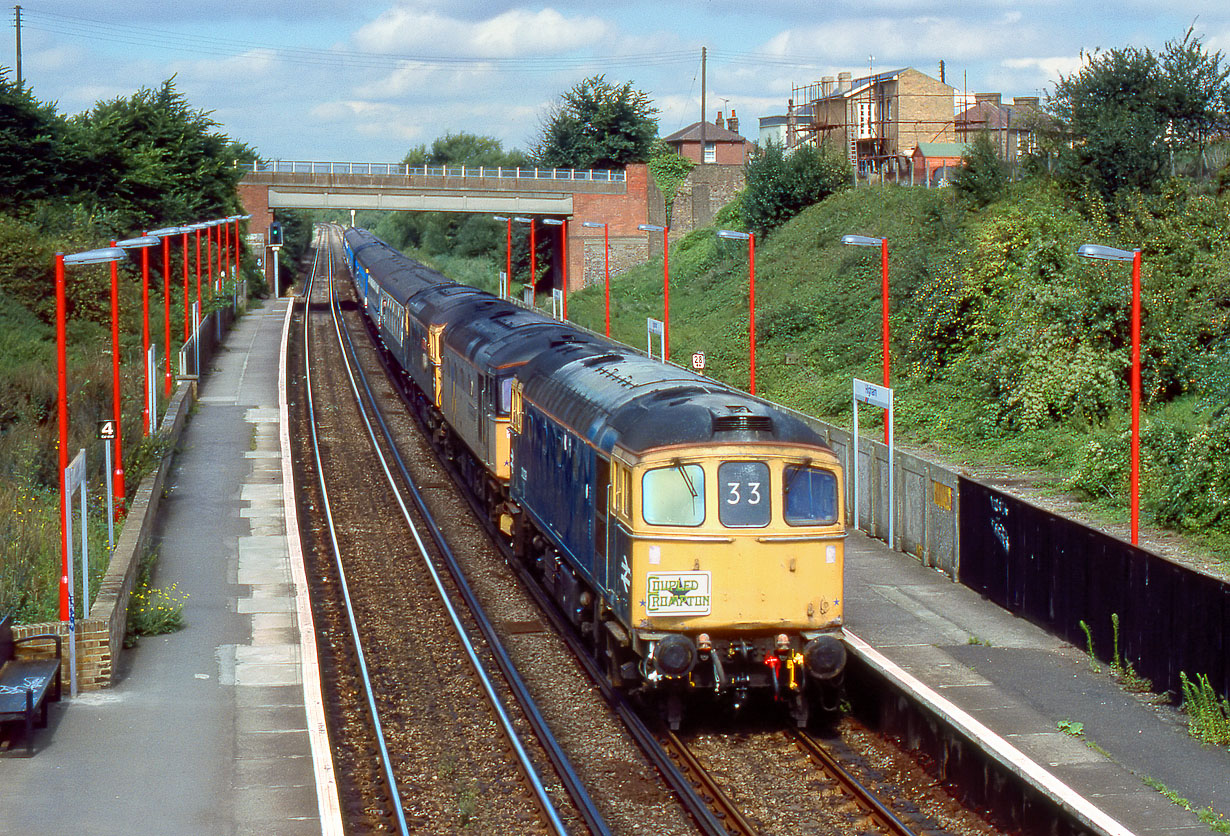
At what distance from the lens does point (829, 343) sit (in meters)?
35.8

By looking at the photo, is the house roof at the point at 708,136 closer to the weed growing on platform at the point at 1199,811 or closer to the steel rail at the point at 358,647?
the steel rail at the point at 358,647

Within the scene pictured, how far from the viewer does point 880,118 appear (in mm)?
59875

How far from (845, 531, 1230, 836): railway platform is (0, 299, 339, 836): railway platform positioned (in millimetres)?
5982

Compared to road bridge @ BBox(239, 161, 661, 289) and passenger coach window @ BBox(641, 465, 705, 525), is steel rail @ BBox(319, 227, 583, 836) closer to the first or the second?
passenger coach window @ BBox(641, 465, 705, 525)

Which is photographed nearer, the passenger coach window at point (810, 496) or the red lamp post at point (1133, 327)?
the passenger coach window at point (810, 496)

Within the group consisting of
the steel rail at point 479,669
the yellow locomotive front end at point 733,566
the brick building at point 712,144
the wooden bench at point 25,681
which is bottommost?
the steel rail at point 479,669

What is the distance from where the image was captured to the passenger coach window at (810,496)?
12219mm

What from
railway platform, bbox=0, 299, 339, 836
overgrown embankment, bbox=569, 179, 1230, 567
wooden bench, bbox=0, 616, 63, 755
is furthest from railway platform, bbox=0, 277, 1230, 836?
overgrown embankment, bbox=569, 179, 1230, 567

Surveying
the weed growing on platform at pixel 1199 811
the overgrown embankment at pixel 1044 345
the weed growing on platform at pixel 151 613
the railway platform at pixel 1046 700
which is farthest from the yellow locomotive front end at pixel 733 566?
the overgrown embankment at pixel 1044 345

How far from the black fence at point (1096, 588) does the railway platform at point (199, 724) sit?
7.82 meters

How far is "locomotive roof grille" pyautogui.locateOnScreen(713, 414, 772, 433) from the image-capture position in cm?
1221

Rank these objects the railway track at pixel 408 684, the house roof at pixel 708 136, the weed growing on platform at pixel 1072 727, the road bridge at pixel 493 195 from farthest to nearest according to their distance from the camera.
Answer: the house roof at pixel 708 136 → the road bridge at pixel 493 195 → the weed growing on platform at pixel 1072 727 → the railway track at pixel 408 684

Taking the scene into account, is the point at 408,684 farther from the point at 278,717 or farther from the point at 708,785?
the point at 708,785

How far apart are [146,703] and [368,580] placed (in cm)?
647
